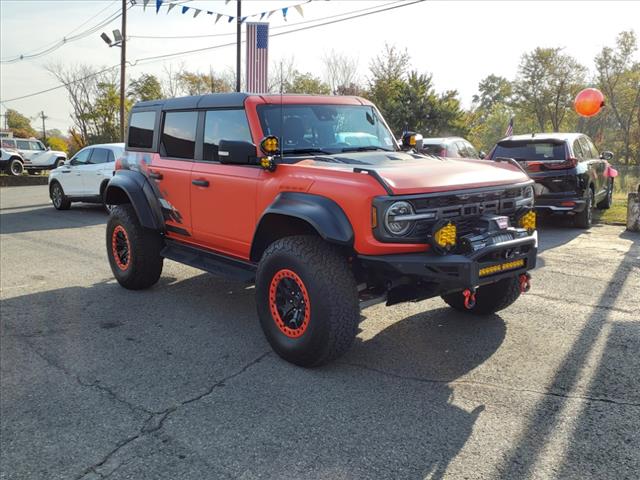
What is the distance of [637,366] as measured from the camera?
383 cm

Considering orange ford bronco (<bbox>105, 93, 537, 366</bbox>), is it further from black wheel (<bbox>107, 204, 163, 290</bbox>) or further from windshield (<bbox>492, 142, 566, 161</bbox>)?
windshield (<bbox>492, 142, 566, 161</bbox>)

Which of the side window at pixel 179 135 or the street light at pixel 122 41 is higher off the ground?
the street light at pixel 122 41

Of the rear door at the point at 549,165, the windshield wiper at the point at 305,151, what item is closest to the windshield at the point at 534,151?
the rear door at the point at 549,165

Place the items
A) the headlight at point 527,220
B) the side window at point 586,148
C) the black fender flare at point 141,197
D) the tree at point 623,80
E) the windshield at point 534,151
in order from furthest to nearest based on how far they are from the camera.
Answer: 1. the tree at point 623,80
2. the side window at point 586,148
3. the windshield at point 534,151
4. the black fender flare at point 141,197
5. the headlight at point 527,220

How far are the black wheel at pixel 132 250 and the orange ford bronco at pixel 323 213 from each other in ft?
0.87

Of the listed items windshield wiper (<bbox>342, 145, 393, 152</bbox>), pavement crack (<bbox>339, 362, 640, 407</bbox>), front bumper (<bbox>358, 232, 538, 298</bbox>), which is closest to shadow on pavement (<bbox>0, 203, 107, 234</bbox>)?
windshield wiper (<bbox>342, 145, 393, 152</bbox>)

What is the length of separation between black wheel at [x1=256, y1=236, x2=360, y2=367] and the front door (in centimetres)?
59

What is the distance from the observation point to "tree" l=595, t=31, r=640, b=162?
36.1m

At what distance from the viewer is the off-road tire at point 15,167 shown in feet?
85.7

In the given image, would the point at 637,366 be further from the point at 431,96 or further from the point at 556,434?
the point at 431,96

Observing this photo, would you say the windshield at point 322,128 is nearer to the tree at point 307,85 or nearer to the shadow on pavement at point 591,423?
the shadow on pavement at point 591,423

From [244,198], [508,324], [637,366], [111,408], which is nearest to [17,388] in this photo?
[111,408]

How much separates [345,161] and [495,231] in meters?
1.23

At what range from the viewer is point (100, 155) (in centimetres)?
1294
